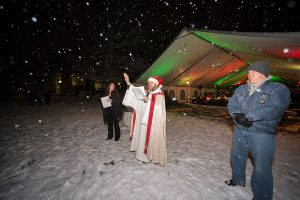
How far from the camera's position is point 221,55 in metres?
12.6

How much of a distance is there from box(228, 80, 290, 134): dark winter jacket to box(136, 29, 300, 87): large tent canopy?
8.54ft

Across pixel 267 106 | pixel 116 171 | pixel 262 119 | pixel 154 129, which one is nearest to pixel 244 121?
pixel 262 119

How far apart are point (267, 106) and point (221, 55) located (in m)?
11.1

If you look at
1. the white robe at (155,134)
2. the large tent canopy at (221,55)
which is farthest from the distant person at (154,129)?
the large tent canopy at (221,55)

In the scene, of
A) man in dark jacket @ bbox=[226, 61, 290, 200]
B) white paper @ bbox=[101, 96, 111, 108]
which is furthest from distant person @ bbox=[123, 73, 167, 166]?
white paper @ bbox=[101, 96, 111, 108]

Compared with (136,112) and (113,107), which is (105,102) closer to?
(113,107)

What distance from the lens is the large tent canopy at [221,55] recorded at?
608 centimetres

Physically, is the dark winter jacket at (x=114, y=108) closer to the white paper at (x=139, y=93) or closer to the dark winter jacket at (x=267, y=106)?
the white paper at (x=139, y=93)

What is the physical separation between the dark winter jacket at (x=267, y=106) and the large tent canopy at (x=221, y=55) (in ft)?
8.54

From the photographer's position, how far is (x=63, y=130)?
23.4ft

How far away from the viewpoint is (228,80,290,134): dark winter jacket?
2.38m

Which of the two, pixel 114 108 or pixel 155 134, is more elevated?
pixel 114 108

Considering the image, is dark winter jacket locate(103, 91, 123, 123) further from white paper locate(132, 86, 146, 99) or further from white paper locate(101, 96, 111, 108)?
white paper locate(132, 86, 146, 99)

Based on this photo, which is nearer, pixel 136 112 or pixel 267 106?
pixel 267 106
